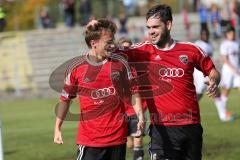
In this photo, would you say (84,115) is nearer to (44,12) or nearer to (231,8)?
(231,8)

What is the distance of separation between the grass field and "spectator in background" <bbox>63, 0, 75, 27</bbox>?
15543 mm

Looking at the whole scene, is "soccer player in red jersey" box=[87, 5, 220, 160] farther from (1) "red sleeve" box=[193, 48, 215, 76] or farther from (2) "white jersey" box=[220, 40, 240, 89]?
(2) "white jersey" box=[220, 40, 240, 89]

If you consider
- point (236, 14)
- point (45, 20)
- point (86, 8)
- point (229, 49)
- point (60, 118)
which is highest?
point (60, 118)

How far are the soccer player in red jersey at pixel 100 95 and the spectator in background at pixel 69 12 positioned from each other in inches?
1282

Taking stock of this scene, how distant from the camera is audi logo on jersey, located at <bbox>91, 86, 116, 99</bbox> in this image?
757 cm

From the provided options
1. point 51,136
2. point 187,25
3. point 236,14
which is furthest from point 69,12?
point 51,136

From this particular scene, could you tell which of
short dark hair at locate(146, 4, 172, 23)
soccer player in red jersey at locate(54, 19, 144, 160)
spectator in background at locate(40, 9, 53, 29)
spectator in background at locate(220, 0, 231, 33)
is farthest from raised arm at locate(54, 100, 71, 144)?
spectator in background at locate(40, 9, 53, 29)

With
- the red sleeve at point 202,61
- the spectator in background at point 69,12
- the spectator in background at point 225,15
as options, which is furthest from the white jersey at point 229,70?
the spectator in background at point 69,12

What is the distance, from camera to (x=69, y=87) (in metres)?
7.62

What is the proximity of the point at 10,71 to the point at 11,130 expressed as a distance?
16906 mm

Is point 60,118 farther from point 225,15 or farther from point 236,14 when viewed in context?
point 225,15

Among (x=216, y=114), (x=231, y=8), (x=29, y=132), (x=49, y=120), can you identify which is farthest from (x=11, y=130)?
(x=231, y=8)

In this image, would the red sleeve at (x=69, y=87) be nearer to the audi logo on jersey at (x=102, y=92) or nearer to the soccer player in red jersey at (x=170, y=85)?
the audi logo on jersey at (x=102, y=92)

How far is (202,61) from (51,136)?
31.3 ft
